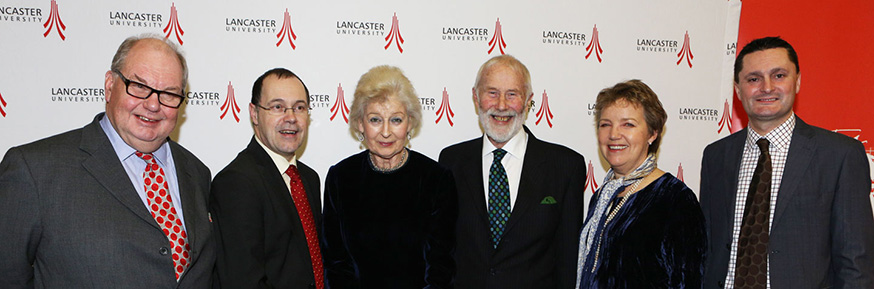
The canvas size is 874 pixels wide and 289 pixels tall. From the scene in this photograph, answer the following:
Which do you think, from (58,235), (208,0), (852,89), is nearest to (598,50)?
(852,89)

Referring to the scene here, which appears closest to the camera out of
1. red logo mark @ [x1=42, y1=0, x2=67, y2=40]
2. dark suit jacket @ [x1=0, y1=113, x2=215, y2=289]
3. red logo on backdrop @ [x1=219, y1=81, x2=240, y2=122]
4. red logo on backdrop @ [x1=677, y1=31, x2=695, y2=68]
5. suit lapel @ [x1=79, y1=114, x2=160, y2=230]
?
dark suit jacket @ [x1=0, y1=113, x2=215, y2=289]

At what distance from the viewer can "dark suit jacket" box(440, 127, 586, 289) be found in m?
2.48

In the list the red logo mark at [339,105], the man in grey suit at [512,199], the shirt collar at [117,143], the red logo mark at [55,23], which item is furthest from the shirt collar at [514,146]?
the red logo mark at [55,23]

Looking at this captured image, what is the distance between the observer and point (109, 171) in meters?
1.91

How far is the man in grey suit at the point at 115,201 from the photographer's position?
180cm

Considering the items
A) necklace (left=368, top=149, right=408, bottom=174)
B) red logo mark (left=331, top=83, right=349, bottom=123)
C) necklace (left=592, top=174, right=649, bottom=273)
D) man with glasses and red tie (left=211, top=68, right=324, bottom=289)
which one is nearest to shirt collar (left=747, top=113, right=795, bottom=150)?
necklace (left=592, top=174, right=649, bottom=273)

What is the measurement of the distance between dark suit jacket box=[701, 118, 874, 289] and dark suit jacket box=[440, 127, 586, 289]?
0.89 meters

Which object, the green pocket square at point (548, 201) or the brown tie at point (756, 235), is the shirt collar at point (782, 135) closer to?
the brown tie at point (756, 235)

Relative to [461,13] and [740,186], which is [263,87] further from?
[740,186]

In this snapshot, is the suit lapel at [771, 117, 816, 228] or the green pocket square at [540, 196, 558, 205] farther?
the green pocket square at [540, 196, 558, 205]

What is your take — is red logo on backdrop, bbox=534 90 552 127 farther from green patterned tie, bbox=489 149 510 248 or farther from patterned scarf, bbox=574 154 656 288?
patterned scarf, bbox=574 154 656 288

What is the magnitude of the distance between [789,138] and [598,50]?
159 cm

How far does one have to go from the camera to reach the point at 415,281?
232cm

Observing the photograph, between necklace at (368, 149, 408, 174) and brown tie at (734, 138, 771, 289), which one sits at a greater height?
necklace at (368, 149, 408, 174)
